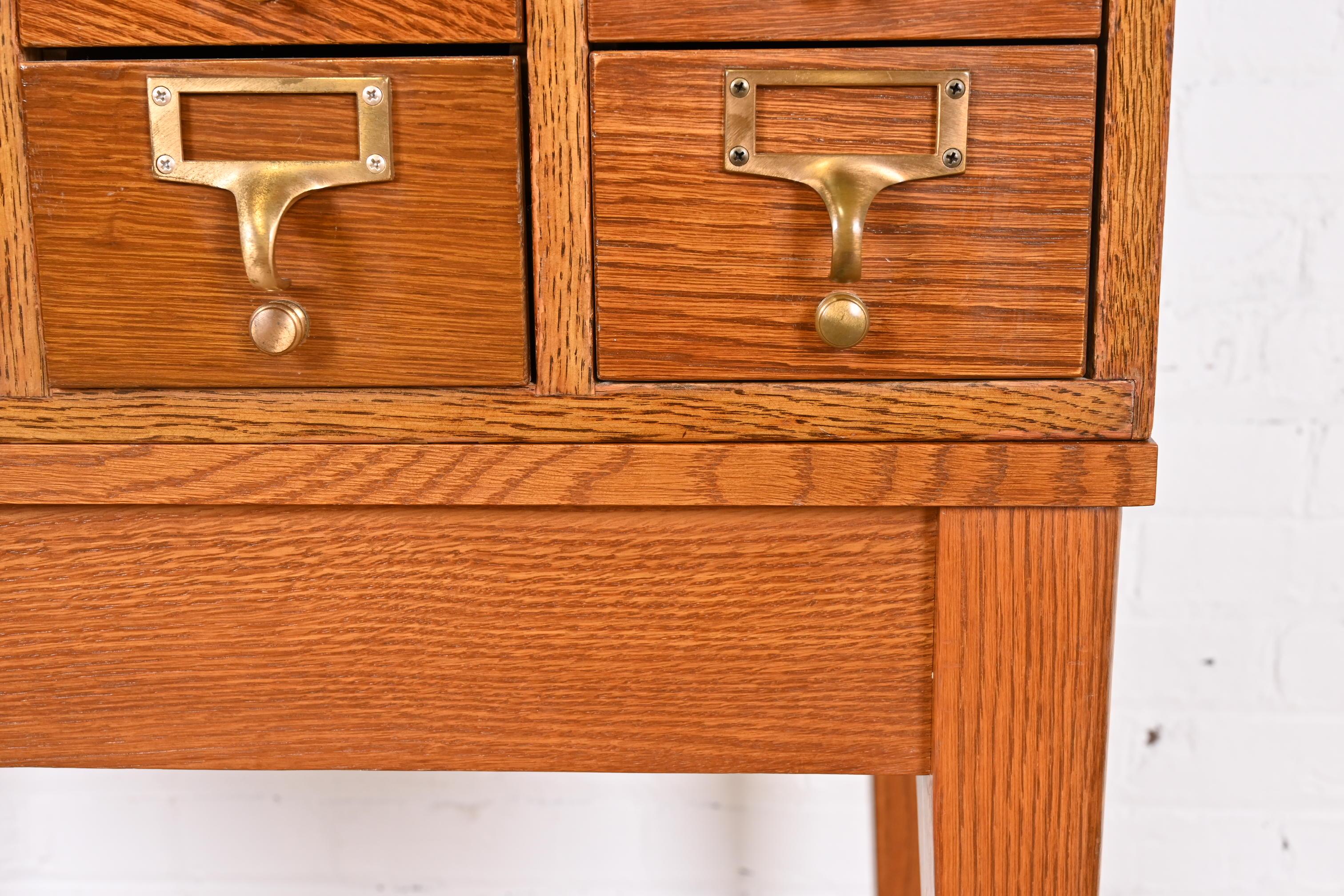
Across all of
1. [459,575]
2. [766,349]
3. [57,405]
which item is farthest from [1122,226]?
[57,405]

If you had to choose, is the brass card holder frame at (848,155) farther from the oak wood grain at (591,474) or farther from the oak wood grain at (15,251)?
the oak wood grain at (15,251)

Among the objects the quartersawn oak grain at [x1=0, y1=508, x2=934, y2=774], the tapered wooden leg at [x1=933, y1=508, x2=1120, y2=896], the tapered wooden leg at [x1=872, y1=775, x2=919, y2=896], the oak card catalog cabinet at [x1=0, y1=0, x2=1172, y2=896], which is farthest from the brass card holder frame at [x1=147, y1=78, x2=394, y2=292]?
the tapered wooden leg at [x1=872, y1=775, x2=919, y2=896]

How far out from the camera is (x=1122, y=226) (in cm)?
39

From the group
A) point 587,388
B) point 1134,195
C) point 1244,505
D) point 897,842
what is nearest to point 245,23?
point 587,388

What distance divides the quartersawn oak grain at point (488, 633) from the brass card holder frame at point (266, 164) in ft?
0.35

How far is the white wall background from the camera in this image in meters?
0.84

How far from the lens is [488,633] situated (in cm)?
42

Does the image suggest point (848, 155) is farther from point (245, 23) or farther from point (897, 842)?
point (897, 842)

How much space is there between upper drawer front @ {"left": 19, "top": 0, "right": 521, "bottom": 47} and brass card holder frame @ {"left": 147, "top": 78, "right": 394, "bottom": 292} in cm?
2

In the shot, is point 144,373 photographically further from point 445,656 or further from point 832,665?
point 832,665

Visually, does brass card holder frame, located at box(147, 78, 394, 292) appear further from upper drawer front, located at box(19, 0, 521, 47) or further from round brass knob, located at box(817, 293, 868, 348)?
round brass knob, located at box(817, 293, 868, 348)

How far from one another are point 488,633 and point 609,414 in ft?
0.32

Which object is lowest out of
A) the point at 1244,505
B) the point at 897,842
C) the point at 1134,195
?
the point at 897,842

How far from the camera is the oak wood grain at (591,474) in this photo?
399 mm
